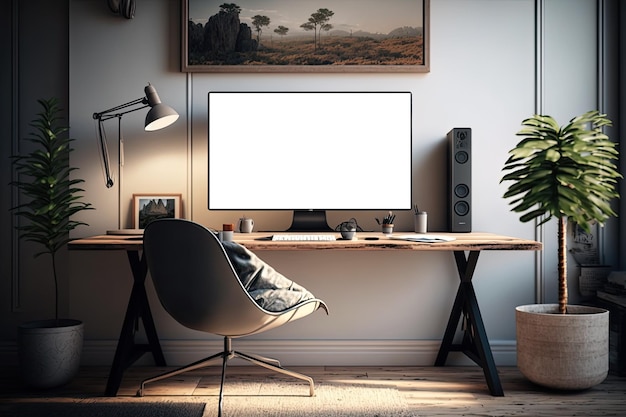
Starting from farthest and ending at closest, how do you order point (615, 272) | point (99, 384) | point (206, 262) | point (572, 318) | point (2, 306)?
point (2, 306) < point (615, 272) < point (99, 384) < point (572, 318) < point (206, 262)

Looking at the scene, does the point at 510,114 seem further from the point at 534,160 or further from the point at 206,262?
the point at 206,262

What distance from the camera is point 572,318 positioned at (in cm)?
241

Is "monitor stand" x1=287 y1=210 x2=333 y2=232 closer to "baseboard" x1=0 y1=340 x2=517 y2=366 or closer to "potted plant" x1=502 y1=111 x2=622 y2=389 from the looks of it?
"baseboard" x1=0 y1=340 x2=517 y2=366

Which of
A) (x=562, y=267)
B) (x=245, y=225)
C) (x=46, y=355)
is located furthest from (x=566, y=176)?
(x=46, y=355)

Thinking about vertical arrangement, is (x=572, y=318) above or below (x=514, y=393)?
above

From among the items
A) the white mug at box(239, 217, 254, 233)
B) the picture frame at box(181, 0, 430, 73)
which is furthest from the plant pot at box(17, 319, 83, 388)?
the picture frame at box(181, 0, 430, 73)

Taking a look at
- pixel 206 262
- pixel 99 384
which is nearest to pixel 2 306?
pixel 99 384

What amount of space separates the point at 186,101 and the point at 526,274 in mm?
2026

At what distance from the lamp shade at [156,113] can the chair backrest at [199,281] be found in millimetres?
809

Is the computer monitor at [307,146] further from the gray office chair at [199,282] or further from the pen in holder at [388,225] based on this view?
the gray office chair at [199,282]

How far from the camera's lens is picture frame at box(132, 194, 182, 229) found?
2.97 metres

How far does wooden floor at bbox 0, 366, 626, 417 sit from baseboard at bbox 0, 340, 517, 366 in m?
0.07

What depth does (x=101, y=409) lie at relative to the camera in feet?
7.53

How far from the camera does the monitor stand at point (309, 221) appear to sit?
284 cm
